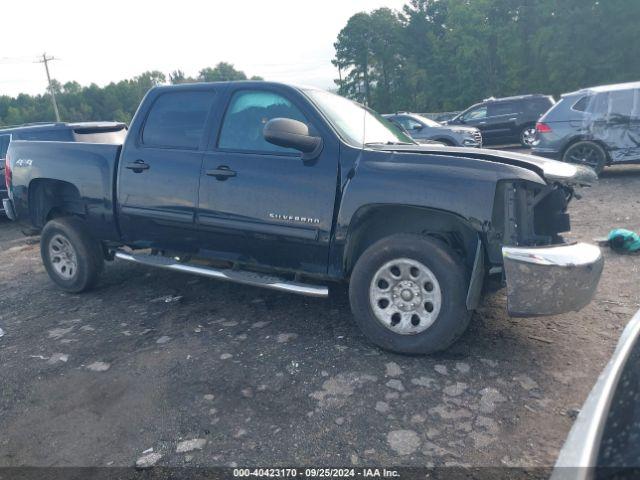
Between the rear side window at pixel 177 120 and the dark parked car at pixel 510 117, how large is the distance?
14373 mm

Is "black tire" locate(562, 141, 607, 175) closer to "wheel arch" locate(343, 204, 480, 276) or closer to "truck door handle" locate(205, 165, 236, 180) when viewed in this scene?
"wheel arch" locate(343, 204, 480, 276)

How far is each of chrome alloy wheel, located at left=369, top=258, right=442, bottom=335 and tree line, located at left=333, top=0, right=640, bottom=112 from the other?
32.8 meters

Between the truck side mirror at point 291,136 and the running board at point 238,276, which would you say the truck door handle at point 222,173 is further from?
the running board at point 238,276

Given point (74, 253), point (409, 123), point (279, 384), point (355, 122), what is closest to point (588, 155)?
point (409, 123)

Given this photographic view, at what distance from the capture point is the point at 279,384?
327cm

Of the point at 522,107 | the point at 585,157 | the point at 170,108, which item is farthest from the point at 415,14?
the point at 170,108

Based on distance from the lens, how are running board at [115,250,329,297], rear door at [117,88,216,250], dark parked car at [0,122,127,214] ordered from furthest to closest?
dark parked car at [0,122,127,214] → rear door at [117,88,216,250] → running board at [115,250,329,297]

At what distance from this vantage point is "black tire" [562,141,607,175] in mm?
9711

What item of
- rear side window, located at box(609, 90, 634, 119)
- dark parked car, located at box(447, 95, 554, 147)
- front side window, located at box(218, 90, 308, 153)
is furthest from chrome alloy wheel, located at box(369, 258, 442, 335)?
dark parked car, located at box(447, 95, 554, 147)

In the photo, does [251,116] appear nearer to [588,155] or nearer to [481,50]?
[588,155]

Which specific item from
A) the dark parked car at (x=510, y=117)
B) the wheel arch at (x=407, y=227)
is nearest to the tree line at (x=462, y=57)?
the wheel arch at (x=407, y=227)

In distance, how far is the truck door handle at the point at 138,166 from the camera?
14.9 ft

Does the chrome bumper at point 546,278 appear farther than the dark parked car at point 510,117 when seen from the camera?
No

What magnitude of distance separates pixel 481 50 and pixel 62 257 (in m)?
47.6
